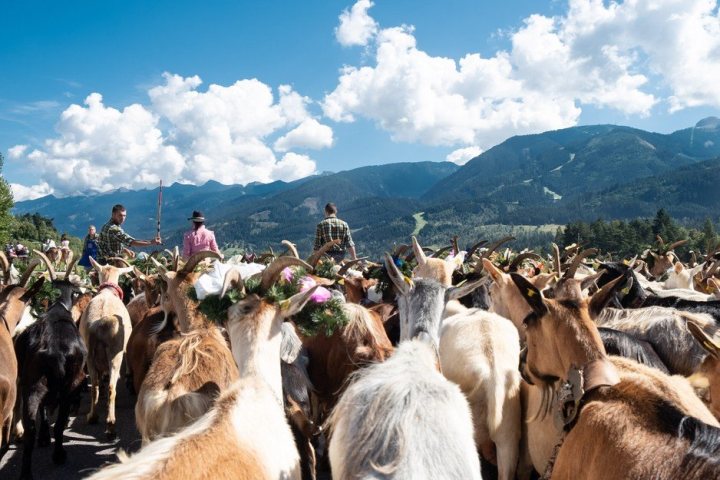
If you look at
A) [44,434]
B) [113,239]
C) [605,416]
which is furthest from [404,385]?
[113,239]

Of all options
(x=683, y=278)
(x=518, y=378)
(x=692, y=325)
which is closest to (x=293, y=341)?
(x=518, y=378)

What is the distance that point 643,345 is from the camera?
5.56 metres

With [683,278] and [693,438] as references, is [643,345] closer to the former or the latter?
[693,438]

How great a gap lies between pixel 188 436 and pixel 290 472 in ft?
2.25

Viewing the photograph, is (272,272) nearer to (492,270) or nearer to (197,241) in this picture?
(492,270)

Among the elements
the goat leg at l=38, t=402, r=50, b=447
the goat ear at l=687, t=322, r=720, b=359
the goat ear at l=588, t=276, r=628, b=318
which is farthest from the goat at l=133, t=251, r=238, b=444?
the goat leg at l=38, t=402, r=50, b=447

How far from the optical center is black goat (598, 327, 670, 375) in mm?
5273

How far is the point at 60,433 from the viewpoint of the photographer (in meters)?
6.24

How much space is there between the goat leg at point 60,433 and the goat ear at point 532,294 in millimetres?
5728

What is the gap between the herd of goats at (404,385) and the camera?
8.30 ft

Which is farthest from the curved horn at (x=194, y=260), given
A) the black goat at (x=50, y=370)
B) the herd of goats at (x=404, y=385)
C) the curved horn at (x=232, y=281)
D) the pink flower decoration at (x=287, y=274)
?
the black goat at (x=50, y=370)

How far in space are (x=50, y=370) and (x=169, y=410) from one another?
3384 millimetres

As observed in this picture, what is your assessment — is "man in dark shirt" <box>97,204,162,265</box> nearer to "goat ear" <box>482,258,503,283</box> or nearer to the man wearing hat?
the man wearing hat

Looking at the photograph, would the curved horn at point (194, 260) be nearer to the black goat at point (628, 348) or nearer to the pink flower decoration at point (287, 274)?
the pink flower decoration at point (287, 274)
